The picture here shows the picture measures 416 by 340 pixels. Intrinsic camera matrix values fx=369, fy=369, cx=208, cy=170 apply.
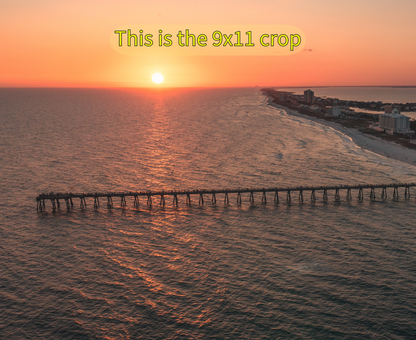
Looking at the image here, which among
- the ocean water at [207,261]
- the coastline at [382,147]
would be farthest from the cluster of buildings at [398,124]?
the ocean water at [207,261]

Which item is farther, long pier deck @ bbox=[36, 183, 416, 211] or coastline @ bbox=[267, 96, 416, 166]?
coastline @ bbox=[267, 96, 416, 166]

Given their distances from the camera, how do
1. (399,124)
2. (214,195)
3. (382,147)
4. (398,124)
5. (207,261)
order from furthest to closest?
(398,124), (399,124), (382,147), (214,195), (207,261)

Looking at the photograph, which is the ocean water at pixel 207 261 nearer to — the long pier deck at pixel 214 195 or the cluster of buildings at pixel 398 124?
the long pier deck at pixel 214 195

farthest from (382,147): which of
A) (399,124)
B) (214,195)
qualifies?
(214,195)

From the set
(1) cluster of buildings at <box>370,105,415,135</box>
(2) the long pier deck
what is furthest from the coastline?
(2) the long pier deck

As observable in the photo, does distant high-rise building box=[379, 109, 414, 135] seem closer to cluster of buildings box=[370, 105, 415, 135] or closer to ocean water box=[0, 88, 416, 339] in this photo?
cluster of buildings box=[370, 105, 415, 135]

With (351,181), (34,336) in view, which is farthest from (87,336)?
(351,181)

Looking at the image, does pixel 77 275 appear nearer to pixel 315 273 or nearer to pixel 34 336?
pixel 34 336

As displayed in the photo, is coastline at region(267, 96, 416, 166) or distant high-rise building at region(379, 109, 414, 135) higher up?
distant high-rise building at region(379, 109, 414, 135)

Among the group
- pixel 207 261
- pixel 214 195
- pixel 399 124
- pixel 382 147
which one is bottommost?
pixel 207 261

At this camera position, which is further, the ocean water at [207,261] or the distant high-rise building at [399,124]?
the distant high-rise building at [399,124]

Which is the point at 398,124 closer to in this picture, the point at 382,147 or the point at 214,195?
the point at 382,147
